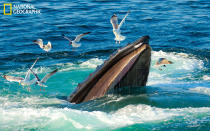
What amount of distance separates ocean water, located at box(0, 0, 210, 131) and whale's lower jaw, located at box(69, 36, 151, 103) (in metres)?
0.30

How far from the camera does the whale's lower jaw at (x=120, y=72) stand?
1009cm

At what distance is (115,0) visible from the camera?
122ft

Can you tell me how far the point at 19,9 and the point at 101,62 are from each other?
1667 centimetres

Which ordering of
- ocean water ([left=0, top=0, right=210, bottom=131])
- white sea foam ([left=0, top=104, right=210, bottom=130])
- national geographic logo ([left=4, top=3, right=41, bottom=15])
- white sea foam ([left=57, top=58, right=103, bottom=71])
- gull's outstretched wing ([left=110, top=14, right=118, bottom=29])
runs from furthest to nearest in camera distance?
1. national geographic logo ([left=4, top=3, right=41, bottom=15])
2. white sea foam ([left=57, top=58, right=103, bottom=71])
3. gull's outstretched wing ([left=110, top=14, right=118, bottom=29])
4. ocean water ([left=0, top=0, right=210, bottom=131])
5. white sea foam ([left=0, top=104, right=210, bottom=130])

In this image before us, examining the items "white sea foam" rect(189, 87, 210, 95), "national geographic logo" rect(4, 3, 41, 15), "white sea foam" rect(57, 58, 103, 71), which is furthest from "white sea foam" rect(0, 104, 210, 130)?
"national geographic logo" rect(4, 3, 41, 15)

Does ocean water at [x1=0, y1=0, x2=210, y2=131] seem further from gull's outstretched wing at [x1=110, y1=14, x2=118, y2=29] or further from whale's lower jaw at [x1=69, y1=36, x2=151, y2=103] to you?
gull's outstretched wing at [x1=110, y1=14, x2=118, y2=29]

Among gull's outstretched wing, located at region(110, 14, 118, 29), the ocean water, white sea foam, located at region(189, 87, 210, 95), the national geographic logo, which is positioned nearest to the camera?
the ocean water

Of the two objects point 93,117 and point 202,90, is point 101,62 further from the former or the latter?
point 93,117

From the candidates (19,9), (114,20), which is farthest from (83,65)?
(19,9)

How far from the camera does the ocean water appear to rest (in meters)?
10.0

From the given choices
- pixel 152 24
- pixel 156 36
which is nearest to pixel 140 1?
pixel 152 24

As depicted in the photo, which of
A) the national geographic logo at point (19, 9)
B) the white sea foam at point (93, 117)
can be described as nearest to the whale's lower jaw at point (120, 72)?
the white sea foam at point (93, 117)

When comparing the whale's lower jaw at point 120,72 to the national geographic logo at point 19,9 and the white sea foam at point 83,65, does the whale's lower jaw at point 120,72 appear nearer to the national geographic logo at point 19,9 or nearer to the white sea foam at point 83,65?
the white sea foam at point 83,65

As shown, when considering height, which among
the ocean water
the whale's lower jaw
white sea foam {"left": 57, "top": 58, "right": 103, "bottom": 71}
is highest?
the whale's lower jaw
